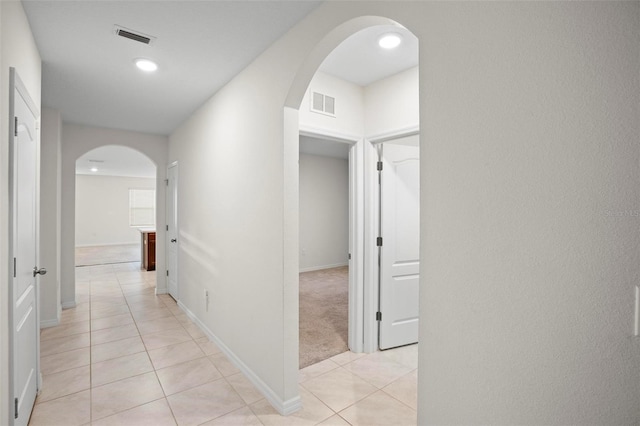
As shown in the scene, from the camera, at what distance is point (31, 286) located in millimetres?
2102

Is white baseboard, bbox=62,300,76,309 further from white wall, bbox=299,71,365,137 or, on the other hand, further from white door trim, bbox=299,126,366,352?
white wall, bbox=299,71,365,137

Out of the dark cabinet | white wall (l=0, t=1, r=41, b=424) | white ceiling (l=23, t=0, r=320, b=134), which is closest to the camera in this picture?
white wall (l=0, t=1, r=41, b=424)

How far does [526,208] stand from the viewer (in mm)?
958

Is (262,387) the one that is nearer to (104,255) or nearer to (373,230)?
(373,230)

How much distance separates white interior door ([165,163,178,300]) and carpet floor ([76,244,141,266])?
4033mm

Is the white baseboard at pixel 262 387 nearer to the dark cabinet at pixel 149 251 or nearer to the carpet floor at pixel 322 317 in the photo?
the carpet floor at pixel 322 317

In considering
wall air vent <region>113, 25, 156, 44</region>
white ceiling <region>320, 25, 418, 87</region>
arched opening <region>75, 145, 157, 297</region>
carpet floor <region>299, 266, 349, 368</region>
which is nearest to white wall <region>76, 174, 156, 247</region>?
arched opening <region>75, 145, 157, 297</region>

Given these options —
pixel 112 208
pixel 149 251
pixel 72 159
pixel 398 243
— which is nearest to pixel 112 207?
pixel 112 208

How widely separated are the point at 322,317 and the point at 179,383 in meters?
1.92

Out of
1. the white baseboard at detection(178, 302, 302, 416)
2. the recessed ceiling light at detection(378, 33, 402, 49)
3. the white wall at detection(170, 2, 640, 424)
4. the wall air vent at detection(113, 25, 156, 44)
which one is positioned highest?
the recessed ceiling light at detection(378, 33, 402, 49)

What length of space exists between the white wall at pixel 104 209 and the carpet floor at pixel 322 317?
27.8ft

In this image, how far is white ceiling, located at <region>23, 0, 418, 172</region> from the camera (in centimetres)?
185

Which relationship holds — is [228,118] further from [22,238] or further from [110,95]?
[22,238]

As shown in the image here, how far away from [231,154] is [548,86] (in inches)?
96.4
